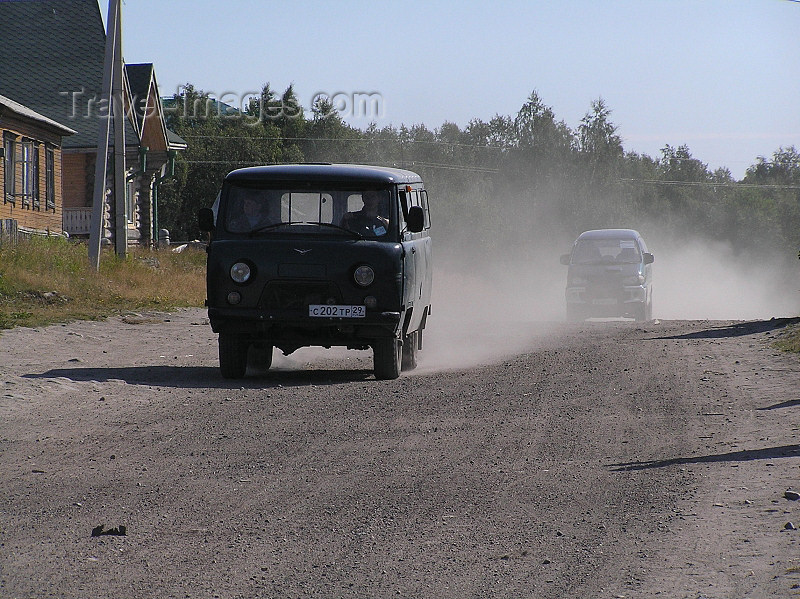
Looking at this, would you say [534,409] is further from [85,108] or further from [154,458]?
[85,108]

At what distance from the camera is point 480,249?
7106 cm

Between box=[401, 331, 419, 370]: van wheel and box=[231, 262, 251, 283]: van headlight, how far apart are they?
2.32 metres

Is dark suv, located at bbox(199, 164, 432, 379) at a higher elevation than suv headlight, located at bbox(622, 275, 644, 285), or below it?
higher

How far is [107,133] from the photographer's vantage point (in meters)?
23.4

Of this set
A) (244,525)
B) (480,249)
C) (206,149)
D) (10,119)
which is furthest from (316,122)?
(244,525)

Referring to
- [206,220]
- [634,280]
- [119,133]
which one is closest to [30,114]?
[119,133]

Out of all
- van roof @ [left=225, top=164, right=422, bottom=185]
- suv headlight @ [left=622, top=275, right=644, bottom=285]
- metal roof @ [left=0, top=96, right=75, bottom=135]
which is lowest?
suv headlight @ [left=622, top=275, right=644, bottom=285]

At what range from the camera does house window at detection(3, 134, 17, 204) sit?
31105mm

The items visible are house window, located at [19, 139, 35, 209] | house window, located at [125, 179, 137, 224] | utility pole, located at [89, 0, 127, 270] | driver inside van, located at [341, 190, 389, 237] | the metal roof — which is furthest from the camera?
house window, located at [125, 179, 137, 224]

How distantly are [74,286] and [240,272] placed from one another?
11.0 meters

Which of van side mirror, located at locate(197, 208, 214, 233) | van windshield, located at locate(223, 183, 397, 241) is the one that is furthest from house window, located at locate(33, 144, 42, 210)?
van windshield, located at locate(223, 183, 397, 241)

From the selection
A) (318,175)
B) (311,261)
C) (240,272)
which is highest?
(318,175)

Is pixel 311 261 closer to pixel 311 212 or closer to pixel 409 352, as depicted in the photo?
pixel 311 212

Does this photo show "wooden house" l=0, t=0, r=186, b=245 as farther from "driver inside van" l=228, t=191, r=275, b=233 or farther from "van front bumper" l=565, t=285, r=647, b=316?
"driver inside van" l=228, t=191, r=275, b=233
